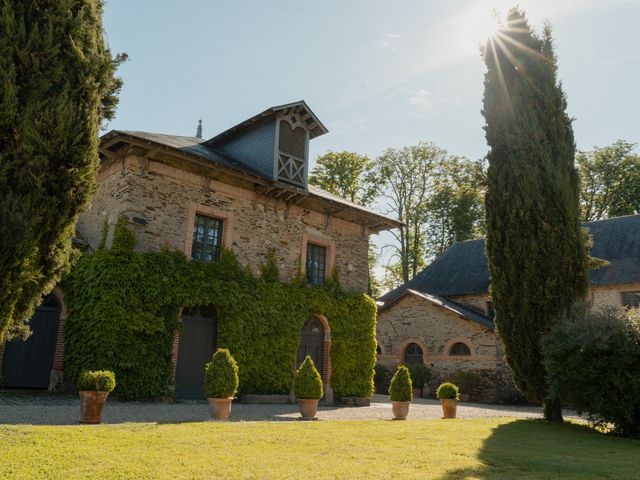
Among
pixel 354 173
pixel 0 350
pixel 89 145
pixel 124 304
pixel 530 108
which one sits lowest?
pixel 0 350

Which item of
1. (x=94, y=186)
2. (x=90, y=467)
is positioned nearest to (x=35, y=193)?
(x=94, y=186)

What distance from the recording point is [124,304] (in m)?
12.0

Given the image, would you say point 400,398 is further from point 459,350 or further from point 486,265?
point 486,265

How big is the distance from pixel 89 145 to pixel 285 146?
426 inches

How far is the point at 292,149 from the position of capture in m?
16.6

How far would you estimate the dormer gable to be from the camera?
52.8 ft

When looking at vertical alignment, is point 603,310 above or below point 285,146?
below

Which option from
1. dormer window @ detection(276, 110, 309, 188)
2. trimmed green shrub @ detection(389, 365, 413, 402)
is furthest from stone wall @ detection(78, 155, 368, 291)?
trimmed green shrub @ detection(389, 365, 413, 402)

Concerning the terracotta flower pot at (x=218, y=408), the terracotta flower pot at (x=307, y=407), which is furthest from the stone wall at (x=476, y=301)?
the terracotta flower pot at (x=218, y=408)

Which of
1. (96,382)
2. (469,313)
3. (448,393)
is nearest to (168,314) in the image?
(96,382)

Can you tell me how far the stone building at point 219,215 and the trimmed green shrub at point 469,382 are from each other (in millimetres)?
6511

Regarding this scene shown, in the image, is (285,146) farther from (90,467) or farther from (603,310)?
(90,467)

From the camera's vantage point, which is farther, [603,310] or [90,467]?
[603,310]

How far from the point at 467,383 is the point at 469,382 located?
92 mm
